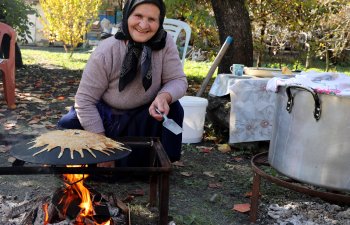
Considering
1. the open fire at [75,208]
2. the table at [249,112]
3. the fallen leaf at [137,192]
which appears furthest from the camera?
the table at [249,112]

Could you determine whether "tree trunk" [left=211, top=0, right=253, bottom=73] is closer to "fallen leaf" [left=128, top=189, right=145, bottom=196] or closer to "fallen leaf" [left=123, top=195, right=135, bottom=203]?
"fallen leaf" [left=128, top=189, right=145, bottom=196]

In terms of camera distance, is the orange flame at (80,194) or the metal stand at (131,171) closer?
the metal stand at (131,171)

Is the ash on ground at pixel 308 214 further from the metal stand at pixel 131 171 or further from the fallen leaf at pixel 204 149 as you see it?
the fallen leaf at pixel 204 149

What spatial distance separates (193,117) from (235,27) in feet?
→ 6.50

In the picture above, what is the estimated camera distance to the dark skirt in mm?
2721

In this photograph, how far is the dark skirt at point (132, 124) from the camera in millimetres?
2721

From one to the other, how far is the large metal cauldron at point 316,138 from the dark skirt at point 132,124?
0.89 m

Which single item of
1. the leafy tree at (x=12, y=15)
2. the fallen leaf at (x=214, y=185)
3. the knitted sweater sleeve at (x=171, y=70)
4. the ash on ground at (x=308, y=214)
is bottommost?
the fallen leaf at (x=214, y=185)

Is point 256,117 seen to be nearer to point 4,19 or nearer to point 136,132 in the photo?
point 136,132

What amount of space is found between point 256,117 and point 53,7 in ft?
29.7

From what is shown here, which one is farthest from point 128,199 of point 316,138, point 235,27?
point 235,27

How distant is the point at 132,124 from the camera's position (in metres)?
2.75

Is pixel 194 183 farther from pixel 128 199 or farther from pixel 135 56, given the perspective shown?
pixel 135 56

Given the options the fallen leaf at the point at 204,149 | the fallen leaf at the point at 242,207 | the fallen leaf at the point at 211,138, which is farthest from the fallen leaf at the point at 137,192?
the fallen leaf at the point at 211,138
